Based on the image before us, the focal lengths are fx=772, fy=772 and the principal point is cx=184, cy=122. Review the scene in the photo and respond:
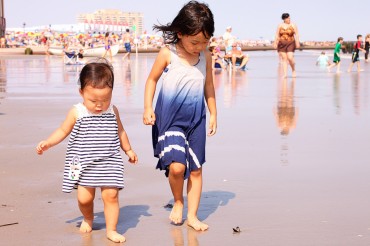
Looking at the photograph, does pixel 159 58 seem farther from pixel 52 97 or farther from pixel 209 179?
pixel 52 97

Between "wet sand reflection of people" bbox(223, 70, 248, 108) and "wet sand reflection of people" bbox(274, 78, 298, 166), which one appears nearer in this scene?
"wet sand reflection of people" bbox(274, 78, 298, 166)

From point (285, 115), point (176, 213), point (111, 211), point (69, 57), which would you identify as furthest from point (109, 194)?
point (69, 57)

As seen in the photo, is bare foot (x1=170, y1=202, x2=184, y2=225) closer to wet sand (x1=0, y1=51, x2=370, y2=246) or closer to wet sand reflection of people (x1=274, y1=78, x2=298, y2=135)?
wet sand (x1=0, y1=51, x2=370, y2=246)

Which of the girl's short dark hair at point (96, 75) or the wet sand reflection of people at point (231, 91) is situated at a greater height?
the girl's short dark hair at point (96, 75)

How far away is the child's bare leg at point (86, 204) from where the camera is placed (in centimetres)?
447

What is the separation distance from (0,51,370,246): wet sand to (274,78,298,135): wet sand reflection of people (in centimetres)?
3

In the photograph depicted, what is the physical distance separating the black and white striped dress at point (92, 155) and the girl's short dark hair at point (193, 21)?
72 centimetres

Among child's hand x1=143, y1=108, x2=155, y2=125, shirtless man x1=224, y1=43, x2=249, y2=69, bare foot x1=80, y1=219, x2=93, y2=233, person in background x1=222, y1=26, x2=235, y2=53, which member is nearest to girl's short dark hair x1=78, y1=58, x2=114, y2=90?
child's hand x1=143, y1=108, x2=155, y2=125

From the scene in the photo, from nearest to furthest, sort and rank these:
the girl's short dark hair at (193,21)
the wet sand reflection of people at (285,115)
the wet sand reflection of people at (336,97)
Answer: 1. the girl's short dark hair at (193,21)
2. the wet sand reflection of people at (285,115)
3. the wet sand reflection of people at (336,97)

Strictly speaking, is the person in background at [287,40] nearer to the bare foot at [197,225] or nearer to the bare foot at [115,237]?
the bare foot at [197,225]

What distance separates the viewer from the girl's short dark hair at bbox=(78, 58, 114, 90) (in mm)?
4418

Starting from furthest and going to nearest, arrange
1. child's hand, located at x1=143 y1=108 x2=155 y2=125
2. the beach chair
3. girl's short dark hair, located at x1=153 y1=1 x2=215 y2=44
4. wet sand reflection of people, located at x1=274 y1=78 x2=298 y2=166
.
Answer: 1. the beach chair
2. wet sand reflection of people, located at x1=274 y1=78 x2=298 y2=166
3. child's hand, located at x1=143 y1=108 x2=155 y2=125
4. girl's short dark hair, located at x1=153 y1=1 x2=215 y2=44

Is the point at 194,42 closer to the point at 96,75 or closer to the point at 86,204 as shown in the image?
the point at 96,75

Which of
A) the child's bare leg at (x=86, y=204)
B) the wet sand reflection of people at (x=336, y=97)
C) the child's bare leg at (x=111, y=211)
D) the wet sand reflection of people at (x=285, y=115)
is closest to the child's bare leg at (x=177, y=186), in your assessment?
the child's bare leg at (x=111, y=211)
